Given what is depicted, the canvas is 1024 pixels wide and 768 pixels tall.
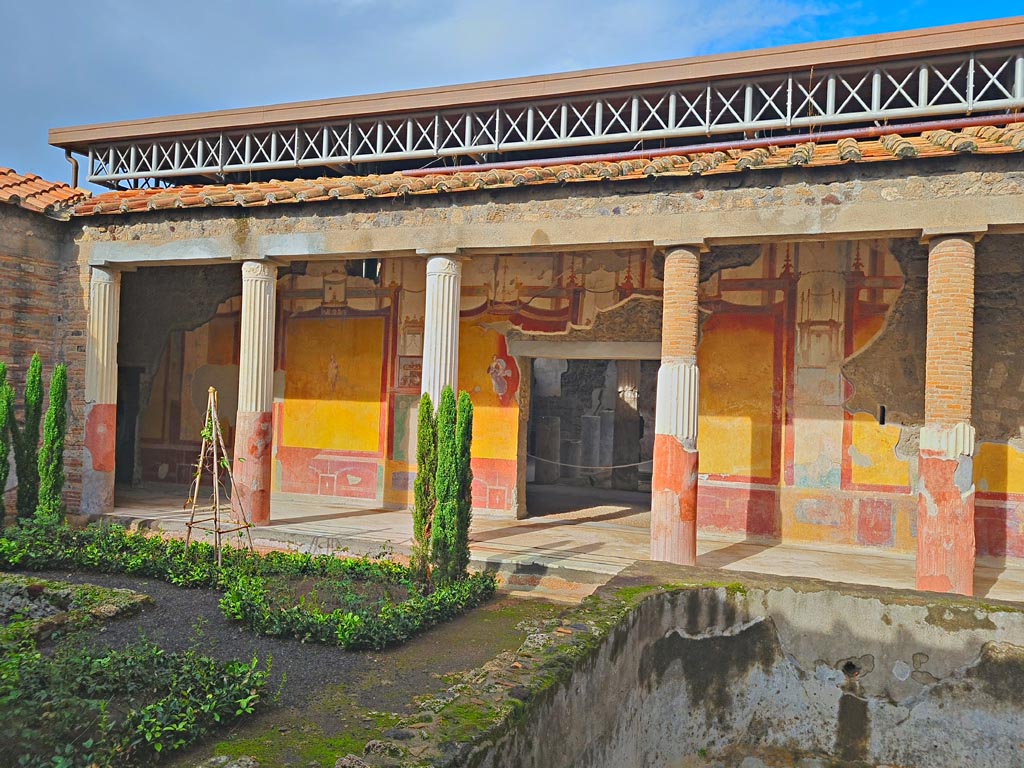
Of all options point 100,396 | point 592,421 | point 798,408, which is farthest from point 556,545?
point 592,421

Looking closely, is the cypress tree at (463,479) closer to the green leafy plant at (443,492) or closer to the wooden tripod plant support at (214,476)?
the green leafy plant at (443,492)

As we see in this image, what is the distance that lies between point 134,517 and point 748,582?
720 centimetres

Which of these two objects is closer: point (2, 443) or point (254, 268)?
point (2, 443)

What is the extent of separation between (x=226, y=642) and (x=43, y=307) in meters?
6.35

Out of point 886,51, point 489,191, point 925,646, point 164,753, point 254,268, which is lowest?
point 164,753

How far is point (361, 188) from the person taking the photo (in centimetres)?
823

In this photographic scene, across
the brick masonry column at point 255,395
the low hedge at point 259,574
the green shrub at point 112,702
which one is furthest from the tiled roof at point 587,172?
the green shrub at point 112,702

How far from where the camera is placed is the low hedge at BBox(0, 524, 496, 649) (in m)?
5.41

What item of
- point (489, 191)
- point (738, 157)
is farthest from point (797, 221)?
point (489, 191)

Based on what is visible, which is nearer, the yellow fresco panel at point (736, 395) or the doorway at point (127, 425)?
the yellow fresco panel at point (736, 395)

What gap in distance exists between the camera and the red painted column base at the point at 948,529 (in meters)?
6.22

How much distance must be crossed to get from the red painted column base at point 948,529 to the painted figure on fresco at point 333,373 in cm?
744

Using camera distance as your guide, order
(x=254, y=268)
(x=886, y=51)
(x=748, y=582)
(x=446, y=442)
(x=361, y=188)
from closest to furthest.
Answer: (x=748, y=582)
(x=446, y=442)
(x=886, y=51)
(x=361, y=188)
(x=254, y=268)

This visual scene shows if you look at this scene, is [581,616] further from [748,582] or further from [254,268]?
[254,268]
